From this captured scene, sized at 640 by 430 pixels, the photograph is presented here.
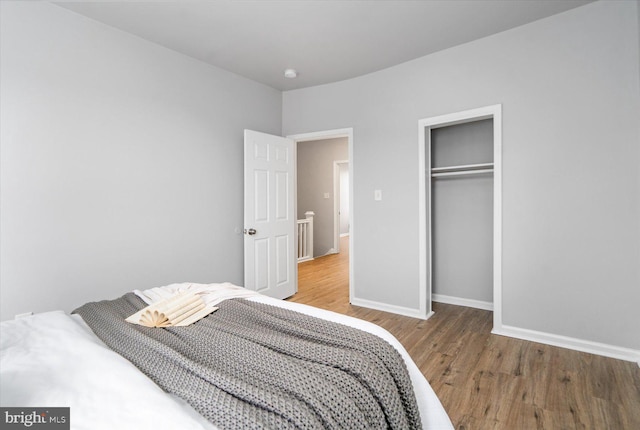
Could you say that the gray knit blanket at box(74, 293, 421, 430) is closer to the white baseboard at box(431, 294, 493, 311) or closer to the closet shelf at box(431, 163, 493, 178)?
the closet shelf at box(431, 163, 493, 178)

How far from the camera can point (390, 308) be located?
358 cm

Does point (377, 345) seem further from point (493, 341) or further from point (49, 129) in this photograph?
point (49, 129)

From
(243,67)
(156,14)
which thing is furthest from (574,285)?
(156,14)

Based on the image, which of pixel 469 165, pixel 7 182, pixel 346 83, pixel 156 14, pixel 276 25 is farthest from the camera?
pixel 346 83

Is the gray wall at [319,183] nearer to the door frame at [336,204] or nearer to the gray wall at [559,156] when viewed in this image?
the door frame at [336,204]

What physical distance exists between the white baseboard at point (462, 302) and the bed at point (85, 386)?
2.62 meters

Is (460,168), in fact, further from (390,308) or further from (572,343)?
(572,343)

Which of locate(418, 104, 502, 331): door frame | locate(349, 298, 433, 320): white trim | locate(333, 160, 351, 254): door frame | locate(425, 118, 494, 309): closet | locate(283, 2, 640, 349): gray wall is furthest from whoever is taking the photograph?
locate(333, 160, 351, 254): door frame

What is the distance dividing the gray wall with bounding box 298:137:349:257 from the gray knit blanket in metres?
5.39

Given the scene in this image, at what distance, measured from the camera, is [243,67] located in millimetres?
3469

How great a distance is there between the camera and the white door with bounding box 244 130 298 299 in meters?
3.56

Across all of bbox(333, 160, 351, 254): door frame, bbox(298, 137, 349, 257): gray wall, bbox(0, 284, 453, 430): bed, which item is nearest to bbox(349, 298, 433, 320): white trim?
bbox(0, 284, 453, 430): bed

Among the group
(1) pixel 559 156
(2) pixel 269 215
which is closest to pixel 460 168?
(1) pixel 559 156

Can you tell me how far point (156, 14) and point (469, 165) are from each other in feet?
10.2
